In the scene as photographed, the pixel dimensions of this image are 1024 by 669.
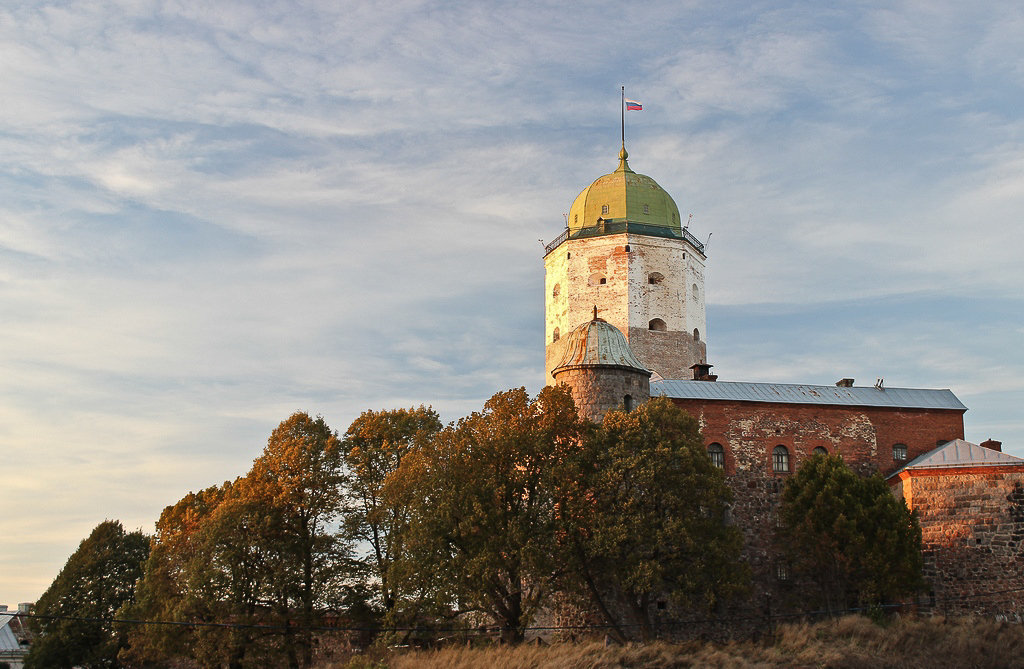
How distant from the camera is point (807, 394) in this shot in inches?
1622

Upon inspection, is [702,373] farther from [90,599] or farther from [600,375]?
[90,599]

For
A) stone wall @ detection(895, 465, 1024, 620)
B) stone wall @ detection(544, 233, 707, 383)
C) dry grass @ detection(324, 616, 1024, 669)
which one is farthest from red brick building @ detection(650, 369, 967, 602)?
stone wall @ detection(544, 233, 707, 383)

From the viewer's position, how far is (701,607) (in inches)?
1337

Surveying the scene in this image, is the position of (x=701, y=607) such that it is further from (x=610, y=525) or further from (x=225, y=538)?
(x=225, y=538)

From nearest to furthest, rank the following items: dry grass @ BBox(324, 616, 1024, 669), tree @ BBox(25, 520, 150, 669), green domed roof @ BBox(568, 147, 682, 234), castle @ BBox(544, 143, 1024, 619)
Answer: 1. dry grass @ BBox(324, 616, 1024, 669)
2. castle @ BBox(544, 143, 1024, 619)
3. tree @ BBox(25, 520, 150, 669)
4. green domed roof @ BBox(568, 147, 682, 234)

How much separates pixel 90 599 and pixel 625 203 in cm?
2863

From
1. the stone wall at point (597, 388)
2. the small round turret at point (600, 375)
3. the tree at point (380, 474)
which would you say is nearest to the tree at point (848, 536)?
the small round turret at point (600, 375)

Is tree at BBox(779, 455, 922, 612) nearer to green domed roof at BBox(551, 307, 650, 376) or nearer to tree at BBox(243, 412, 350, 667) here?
green domed roof at BBox(551, 307, 650, 376)

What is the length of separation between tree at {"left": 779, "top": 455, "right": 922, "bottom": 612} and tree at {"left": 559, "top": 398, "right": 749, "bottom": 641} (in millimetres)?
3279

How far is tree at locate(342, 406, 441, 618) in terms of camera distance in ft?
112

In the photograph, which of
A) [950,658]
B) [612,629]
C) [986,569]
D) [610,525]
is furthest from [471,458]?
[986,569]

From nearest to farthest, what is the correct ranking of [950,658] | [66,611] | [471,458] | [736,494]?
[950,658], [471,458], [736,494], [66,611]

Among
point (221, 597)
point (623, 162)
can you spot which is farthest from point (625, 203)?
point (221, 597)

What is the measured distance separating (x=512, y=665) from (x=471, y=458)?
7.19m
